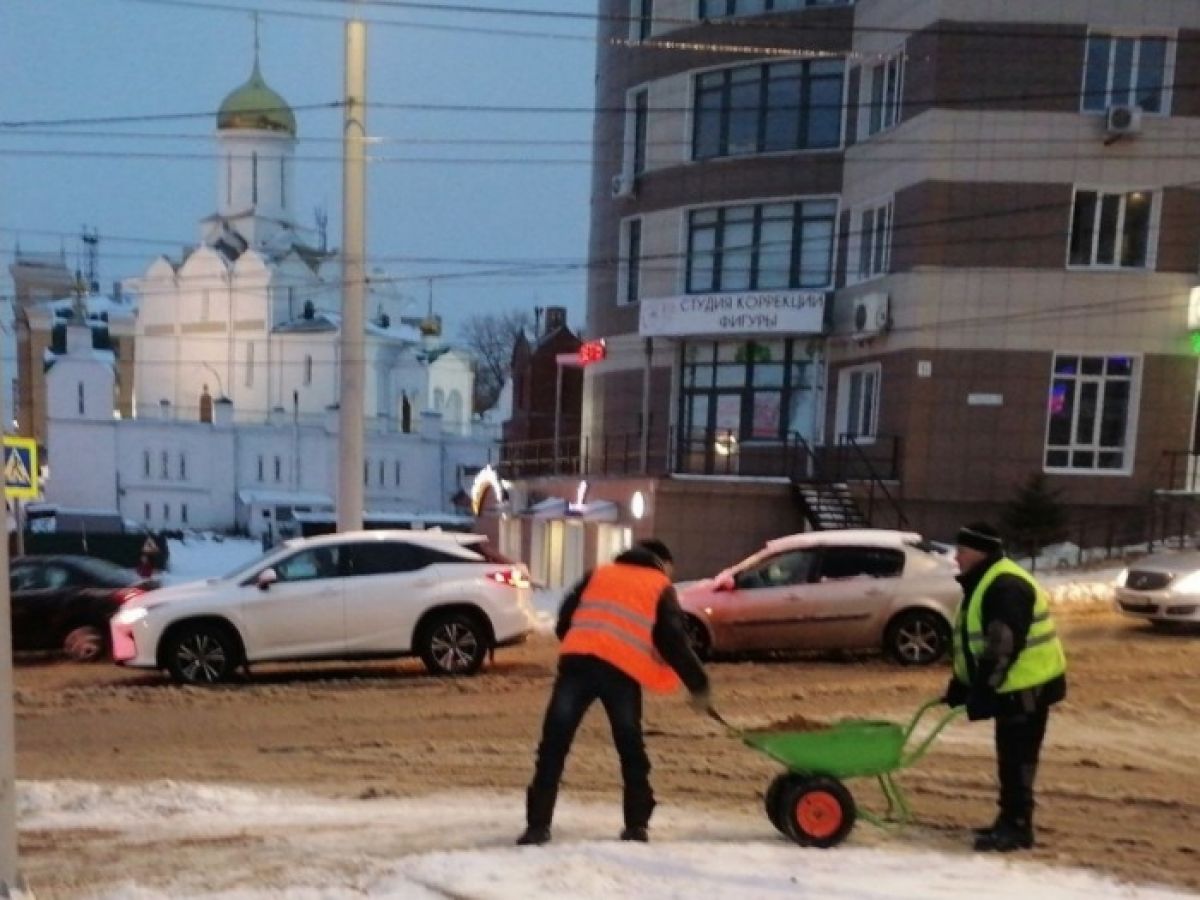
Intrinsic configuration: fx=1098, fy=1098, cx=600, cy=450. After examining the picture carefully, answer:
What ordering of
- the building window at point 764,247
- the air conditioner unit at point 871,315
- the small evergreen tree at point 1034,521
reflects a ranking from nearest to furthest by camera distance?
the small evergreen tree at point 1034,521 < the air conditioner unit at point 871,315 < the building window at point 764,247

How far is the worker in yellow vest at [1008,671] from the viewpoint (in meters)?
5.59

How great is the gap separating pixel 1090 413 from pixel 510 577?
47.0 ft

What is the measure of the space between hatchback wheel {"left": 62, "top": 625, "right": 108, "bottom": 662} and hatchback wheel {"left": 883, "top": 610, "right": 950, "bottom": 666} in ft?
31.6

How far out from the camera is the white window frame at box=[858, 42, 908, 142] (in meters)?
22.5

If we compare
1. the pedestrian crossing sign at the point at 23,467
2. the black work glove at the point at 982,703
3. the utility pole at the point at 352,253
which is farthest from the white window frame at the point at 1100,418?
the pedestrian crossing sign at the point at 23,467

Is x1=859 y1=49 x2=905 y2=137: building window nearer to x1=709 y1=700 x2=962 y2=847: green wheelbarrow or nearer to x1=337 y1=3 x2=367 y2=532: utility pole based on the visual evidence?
x1=337 y1=3 x2=367 y2=532: utility pole

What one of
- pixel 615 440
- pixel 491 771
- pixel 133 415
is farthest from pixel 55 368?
pixel 491 771

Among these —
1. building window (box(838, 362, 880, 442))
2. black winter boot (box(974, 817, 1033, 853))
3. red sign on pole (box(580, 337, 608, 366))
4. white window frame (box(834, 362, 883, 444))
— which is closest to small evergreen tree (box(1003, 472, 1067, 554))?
white window frame (box(834, 362, 883, 444))

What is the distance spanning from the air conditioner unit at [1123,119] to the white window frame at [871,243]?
13.8 feet

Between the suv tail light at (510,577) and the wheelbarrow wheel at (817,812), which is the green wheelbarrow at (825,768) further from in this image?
the suv tail light at (510,577)

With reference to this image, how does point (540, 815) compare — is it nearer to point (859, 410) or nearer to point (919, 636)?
point (919, 636)

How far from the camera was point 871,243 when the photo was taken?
23641 mm

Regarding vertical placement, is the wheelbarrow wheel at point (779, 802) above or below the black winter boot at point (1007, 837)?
above

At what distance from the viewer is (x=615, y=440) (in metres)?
28.0
